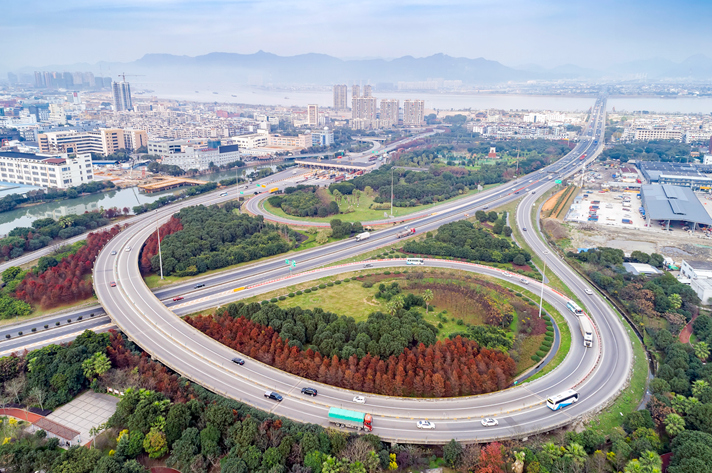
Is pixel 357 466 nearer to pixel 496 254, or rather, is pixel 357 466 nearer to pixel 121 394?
pixel 121 394

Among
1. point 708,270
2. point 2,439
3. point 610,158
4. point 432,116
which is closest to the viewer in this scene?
point 2,439

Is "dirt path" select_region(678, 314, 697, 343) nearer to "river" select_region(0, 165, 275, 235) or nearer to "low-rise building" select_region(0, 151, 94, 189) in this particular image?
"river" select_region(0, 165, 275, 235)

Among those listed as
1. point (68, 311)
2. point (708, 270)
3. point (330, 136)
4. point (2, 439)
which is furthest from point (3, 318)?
point (330, 136)

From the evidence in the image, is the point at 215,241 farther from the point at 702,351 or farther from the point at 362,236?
the point at 702,351

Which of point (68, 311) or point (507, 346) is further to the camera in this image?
point (68, 311)

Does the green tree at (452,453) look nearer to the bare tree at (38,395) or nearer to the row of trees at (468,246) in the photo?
the bare tree at (38,395)

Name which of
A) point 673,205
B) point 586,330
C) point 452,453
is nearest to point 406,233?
point 586,330

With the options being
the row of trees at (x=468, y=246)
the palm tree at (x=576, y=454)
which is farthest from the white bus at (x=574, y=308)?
the palm tree at (x=576, y=454)
